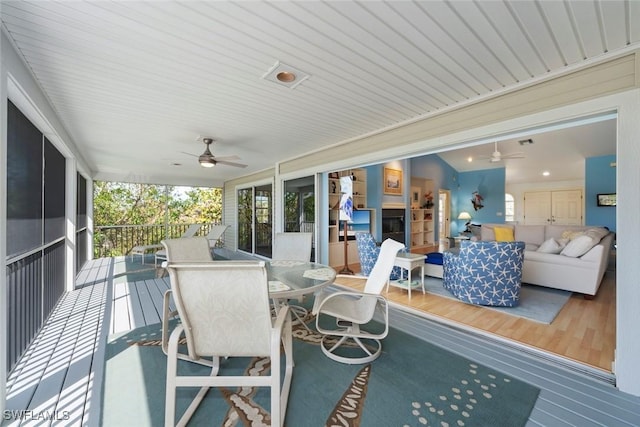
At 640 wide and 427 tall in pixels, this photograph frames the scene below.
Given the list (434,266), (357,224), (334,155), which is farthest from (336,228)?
(434,266)

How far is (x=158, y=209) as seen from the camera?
8453 mm

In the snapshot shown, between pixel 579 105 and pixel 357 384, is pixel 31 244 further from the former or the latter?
pixel 579 105

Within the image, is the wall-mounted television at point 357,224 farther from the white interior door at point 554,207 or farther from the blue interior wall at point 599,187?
the white interior door at point 554,207

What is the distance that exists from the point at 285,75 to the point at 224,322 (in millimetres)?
1997

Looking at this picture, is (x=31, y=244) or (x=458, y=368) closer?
(x=458, y=368)

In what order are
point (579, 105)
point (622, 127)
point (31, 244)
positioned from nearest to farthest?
point (622, 127) < point (579, 105) < point (31, 244)

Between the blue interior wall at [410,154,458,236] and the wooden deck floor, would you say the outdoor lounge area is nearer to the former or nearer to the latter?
the wooden deck floor

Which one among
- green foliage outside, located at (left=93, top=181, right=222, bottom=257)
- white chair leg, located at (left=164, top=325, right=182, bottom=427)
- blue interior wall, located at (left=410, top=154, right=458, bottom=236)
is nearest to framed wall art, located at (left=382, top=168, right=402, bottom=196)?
blue interior wall, located at (left=410, top=154, right=458, bottom=236)

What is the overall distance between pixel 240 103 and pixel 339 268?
13.3 ft

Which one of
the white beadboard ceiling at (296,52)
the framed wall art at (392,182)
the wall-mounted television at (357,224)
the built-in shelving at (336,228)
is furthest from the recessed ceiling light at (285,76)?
the framed wall art at (392,182)

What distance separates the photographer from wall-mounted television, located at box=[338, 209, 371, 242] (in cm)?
622

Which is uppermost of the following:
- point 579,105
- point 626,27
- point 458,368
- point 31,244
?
point 626,27

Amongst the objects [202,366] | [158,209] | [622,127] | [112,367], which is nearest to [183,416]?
[202,366]

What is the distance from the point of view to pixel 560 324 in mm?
2975
